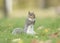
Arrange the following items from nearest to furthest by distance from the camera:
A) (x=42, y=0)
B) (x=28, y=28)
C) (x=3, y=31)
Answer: (x=28, y=28)
(x=3, y=31)
(x=42, y=0)

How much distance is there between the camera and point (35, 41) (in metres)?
6.80

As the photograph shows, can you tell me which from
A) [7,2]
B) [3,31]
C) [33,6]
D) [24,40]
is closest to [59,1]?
[33,6]

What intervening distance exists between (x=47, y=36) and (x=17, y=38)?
26.0 inches

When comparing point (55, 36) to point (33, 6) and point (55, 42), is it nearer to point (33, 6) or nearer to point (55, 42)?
point (55, 42)

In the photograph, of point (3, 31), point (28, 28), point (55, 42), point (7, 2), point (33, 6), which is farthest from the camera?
point (33, 6)

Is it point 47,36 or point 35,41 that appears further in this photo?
point 47,36

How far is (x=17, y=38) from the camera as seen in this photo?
23.8ft

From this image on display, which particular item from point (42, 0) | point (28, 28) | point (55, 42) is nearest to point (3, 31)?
point (28, 28)

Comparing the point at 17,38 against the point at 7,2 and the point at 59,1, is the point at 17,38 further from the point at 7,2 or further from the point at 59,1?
A: the point at 59,1

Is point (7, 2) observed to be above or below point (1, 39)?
below

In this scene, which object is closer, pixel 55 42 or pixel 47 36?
pixel 55 42

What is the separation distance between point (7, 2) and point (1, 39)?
40.4ft

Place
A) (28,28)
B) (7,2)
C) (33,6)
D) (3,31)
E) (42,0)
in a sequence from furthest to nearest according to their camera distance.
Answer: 1. (33,6)
2. (42,0)
3. (7,2)
4. (3,31)
5. (28,28)

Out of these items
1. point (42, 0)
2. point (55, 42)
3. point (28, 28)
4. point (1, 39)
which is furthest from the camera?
point (42, 0)
